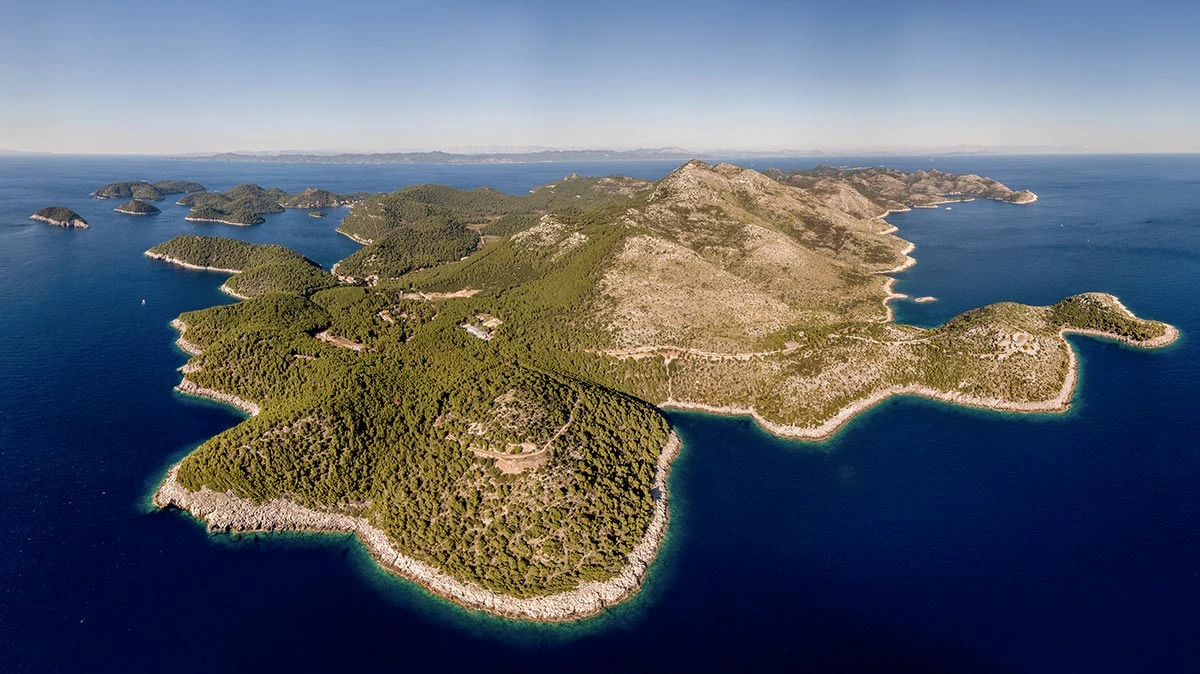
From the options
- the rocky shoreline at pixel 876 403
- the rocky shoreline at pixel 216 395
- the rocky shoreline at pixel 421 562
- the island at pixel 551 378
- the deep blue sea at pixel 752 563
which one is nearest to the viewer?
the deep blue sea at pixel 752 563

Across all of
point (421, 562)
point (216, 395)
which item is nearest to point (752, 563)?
point (421, 562)

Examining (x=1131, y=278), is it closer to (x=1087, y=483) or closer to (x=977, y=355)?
(x=977, y=355)

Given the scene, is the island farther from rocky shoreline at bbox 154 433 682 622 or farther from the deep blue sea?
the deep blue sea

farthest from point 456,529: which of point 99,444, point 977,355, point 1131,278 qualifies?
Answer: point 1131,278

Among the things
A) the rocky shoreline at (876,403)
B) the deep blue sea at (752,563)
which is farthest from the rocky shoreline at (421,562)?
the rocky shoreline at (876,403)

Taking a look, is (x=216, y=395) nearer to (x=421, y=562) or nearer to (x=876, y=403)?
(x=421, y=562)

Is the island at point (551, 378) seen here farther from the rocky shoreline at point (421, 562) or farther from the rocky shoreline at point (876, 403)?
the rocky shoreline at point (876, 403)
